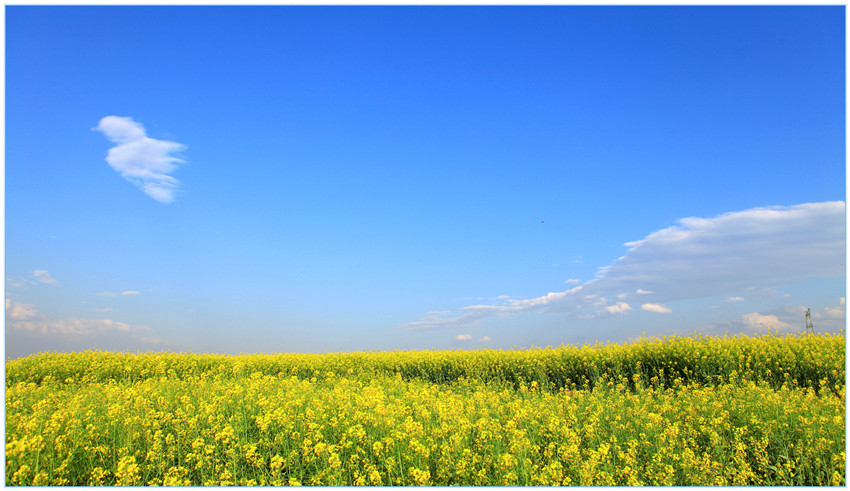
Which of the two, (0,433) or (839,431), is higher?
(0,433)

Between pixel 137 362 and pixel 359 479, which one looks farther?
pixel 137 362

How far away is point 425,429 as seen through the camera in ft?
16.0

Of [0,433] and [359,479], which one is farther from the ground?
[0,433]

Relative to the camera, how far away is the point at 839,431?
4.90 m

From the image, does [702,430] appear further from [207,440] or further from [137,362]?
[137,362]

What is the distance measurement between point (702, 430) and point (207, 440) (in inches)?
192

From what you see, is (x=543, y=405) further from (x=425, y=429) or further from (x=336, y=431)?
(x=336, y=431)

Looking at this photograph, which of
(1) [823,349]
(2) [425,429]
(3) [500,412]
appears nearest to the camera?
(2) [425,429]

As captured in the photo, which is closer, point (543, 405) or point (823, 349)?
point (543, 405)

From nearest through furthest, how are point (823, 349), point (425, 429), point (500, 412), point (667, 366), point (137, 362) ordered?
point (425, 429)
point (500, 412)
point (823, 349)
point (667, 366)
point (137, 362)

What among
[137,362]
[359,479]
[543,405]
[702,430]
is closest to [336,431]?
[359,479]

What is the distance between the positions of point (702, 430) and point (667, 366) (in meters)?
5.58

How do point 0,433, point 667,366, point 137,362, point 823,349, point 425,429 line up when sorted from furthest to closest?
point 137,362 < point 667,366 < point 823,349 < point 425,429 < point 0,433

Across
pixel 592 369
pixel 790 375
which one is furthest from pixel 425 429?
pixel 790 375
